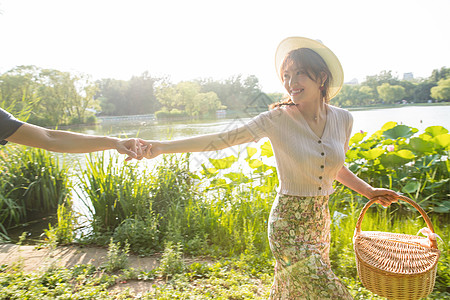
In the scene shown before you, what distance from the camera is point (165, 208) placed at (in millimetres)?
3184

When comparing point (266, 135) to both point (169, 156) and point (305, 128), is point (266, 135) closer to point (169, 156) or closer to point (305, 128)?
point (305, 128)

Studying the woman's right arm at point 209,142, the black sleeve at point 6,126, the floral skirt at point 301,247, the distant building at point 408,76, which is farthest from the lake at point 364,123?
the floral skirt at point 301,247

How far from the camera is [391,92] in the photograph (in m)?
3.99

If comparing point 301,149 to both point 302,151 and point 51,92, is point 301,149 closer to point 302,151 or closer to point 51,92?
point 302,151

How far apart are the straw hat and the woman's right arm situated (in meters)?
0.37

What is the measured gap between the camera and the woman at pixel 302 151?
1286 millimetres

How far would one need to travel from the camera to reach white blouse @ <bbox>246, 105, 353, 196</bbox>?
1.34 meters

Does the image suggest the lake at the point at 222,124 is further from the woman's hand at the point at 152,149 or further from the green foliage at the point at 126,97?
the woman's hand at the point at 152,149

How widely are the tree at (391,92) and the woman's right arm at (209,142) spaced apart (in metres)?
3.34

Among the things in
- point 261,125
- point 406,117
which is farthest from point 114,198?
point 406,117

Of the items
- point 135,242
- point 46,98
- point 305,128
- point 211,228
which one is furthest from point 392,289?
point 46,98

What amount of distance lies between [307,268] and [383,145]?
322cm

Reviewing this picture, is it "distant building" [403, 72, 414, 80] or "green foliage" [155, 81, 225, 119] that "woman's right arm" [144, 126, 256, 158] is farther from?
"distant building" [403, 72, 414, 80]

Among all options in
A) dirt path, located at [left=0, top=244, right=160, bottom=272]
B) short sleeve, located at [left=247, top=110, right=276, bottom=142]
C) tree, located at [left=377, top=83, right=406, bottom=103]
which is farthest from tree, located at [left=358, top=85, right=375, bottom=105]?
dirt path, located at [left=0, top=244, right=160, bottom=272]
